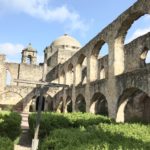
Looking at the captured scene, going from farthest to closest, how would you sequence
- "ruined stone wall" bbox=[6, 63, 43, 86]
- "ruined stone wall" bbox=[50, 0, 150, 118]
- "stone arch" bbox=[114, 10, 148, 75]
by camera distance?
1. "ruined stone wall" bbox=[6, 63, 43, 86]
2. "stone arch" bbox=[114, 10, 148, 75]
3. "ruined stone wall" bbox=[50, 0, 150, 118]

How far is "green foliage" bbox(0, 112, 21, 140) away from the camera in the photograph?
37.3 ft

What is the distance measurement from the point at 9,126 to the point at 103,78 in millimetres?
8682

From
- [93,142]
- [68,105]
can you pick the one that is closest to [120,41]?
[93,142]

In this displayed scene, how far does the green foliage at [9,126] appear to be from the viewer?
37.3 ft

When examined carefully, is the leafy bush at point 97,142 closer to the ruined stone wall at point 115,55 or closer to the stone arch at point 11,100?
the ruined stone wall at point 115,55

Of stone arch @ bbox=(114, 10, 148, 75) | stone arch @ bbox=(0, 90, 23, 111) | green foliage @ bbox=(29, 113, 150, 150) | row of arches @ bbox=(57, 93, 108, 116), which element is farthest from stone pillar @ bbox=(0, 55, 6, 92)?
green foliage @ bbox=(29, 113, 150, 150)

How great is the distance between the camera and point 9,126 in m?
11.7

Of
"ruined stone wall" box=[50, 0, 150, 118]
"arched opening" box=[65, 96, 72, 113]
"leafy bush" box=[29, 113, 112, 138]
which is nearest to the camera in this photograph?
"leafy bush" box=[29, 113, 112, 138]

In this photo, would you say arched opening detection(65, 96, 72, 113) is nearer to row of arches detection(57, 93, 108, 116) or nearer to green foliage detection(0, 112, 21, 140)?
row of arches detection(57, 93, 108, 116)

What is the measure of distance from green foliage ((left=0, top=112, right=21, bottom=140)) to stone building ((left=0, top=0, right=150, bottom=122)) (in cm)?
491

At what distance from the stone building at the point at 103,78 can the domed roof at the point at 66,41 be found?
12.0ft

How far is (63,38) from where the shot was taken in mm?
40094

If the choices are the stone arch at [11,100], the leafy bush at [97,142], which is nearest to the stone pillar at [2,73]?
the stone arch at [11,100]

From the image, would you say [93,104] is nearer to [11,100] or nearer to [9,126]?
[9,126]
